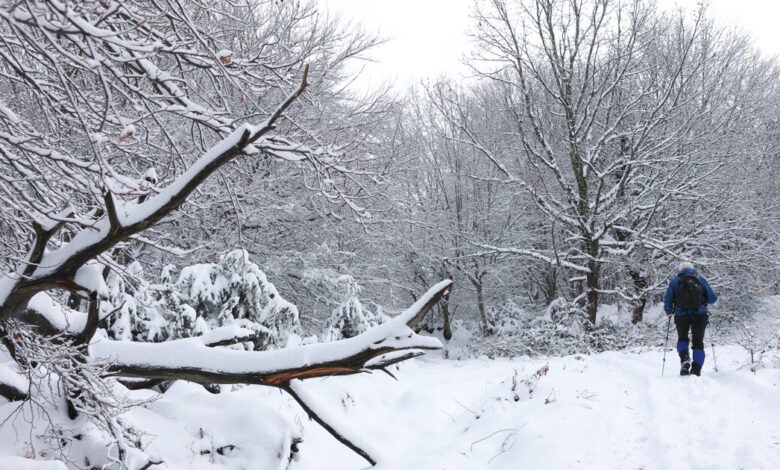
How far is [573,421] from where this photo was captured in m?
5.51

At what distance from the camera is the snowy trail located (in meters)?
4.49

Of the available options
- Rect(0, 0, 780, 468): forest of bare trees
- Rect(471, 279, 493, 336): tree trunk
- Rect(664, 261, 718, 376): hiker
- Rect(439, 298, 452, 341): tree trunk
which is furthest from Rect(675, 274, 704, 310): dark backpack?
Rect(439, 298, 452, 341): tree trunk

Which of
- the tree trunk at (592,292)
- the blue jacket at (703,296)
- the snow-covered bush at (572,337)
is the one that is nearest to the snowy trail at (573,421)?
the blue jacket at (703,296)

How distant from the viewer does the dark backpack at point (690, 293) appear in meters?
7.93

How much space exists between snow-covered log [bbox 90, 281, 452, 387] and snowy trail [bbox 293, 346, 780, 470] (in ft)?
6.19

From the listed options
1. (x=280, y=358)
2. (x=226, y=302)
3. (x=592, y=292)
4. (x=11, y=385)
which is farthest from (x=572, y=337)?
(x=11, y=385)

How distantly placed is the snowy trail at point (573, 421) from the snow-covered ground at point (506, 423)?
2cm

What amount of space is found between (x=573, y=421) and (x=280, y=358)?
3.85m

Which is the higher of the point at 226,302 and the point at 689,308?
the point at 689,308

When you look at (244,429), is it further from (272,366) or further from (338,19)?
(338,19)

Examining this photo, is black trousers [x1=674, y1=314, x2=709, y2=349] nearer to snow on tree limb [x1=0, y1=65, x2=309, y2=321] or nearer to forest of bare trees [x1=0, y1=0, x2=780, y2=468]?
forest of bare trees [x1=0, y1=0, x2=780, y2=468]

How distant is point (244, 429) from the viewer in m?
4.46

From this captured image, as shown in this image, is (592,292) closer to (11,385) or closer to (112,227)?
(11,385)

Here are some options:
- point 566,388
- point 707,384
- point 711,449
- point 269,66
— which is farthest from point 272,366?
point 707,384
